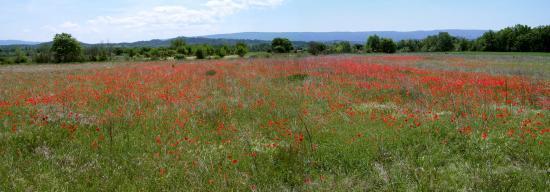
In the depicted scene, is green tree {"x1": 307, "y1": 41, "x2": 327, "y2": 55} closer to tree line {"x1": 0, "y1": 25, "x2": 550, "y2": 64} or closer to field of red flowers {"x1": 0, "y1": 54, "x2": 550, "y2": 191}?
tree line {"x1": 0, "y1": 25, "x2": 550, "y2": 64}

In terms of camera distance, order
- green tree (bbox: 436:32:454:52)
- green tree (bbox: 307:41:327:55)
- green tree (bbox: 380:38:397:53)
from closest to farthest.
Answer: green tree (bbox: 307:41:327:55)
green tree (bbox: 380:38:397:53)
green tree (bbox: 436:32:454:52)

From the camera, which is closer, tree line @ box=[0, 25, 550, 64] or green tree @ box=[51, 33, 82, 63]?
green tree @ box=[51, 33, 82, 63]

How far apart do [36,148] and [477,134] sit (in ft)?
28.3

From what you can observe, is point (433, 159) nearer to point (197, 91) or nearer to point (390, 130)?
point (390, 130)

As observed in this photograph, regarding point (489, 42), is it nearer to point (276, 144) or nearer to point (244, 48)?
point (244, 48)

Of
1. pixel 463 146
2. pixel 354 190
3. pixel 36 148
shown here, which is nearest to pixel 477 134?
pixel 463 146

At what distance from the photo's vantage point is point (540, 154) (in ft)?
19.4

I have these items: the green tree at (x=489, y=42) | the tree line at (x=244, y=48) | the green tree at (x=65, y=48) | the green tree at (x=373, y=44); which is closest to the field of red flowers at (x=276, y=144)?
the green tree at (x=65, y=48)

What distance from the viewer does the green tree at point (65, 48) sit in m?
55.7

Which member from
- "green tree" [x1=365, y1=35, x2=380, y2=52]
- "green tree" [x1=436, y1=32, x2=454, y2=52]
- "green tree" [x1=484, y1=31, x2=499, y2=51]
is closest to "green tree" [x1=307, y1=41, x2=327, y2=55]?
"green tree" [x1=365, y1=35, x2=380, y2=52]

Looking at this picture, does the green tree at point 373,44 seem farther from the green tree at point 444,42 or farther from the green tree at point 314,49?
the green tree at point 314,49

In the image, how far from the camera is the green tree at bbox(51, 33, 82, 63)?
2192 inches

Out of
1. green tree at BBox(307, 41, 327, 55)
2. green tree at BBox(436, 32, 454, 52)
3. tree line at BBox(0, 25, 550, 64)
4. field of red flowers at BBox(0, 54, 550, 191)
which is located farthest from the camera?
green tree at BBox(436, 32, 454, 52)

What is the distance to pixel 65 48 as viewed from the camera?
5628cm
